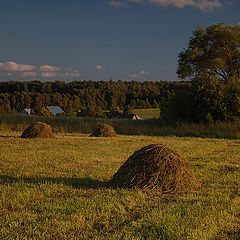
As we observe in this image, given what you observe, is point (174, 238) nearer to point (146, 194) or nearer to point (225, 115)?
point (146, 194)

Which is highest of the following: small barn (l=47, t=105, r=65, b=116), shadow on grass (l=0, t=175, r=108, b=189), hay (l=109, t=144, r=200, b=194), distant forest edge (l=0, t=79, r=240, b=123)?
distant forest edge (l=0, t=79, r=240, b=123)

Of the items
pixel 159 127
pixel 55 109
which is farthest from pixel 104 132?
pixel 55 109

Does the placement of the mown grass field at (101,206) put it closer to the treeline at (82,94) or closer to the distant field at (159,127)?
the distant field at (159,127)

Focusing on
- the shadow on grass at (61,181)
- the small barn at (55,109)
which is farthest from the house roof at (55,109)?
the shadow on grass at (61,181)

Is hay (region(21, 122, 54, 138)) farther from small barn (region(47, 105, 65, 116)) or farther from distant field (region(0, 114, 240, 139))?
small barn (region(47, 105, 65, 116))

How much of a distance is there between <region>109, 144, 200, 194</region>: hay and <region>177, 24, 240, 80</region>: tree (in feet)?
127

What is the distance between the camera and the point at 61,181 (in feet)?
37.7

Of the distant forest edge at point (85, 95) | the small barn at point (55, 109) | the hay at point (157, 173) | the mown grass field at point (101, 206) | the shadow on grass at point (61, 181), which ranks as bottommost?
the small barn at point (55, 109)

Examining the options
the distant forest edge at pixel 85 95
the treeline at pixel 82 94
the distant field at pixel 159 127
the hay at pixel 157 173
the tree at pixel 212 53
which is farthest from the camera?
the treeline at pixel 82 94

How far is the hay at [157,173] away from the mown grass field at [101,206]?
36cm

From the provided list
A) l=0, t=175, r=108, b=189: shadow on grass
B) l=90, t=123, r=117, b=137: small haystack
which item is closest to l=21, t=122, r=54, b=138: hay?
l=90, t=123, r=117, b=137: small haystack

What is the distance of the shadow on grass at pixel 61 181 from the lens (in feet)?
36.4

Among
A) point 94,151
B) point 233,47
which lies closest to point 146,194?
point 94,151

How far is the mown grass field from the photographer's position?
7.20m
